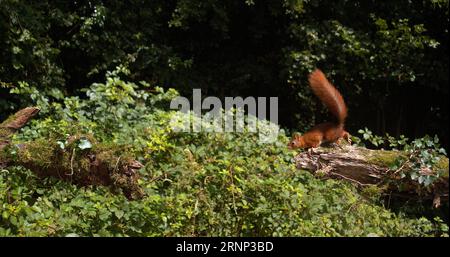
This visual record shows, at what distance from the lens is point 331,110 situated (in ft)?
19.7

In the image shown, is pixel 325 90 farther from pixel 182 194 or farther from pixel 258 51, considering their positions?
pixel 258 51

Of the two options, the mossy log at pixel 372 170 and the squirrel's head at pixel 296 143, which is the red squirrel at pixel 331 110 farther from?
the mossy log at pixel 372 170

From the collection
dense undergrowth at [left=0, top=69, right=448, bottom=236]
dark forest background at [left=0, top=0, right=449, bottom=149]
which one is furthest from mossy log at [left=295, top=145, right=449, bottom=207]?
dark forest background at [left=0, top=0, right=449, bottom=149]

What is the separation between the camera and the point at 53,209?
3.97 meters

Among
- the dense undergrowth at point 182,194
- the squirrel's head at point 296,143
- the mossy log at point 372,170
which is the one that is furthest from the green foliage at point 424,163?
the squirrel's head at point 296,143

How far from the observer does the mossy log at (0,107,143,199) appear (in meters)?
4.41

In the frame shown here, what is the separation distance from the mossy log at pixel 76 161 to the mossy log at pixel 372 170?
1.87 metres

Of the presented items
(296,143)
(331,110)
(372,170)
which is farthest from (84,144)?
(331,110)

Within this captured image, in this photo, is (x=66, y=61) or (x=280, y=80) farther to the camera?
(x=280, y=80)

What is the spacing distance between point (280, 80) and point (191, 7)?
187 cm

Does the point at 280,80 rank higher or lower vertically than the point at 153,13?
lower

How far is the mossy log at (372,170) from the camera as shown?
4.93 meters
